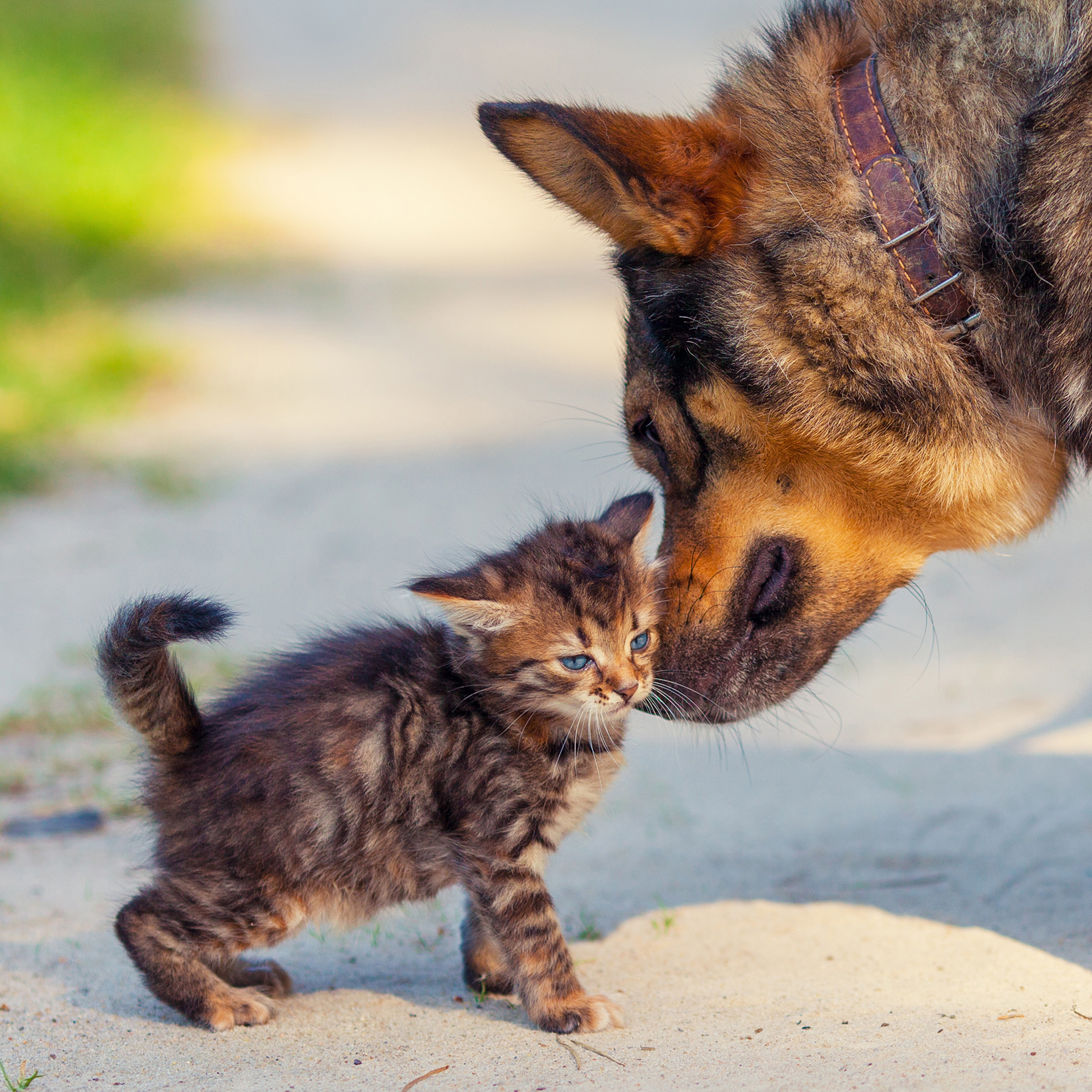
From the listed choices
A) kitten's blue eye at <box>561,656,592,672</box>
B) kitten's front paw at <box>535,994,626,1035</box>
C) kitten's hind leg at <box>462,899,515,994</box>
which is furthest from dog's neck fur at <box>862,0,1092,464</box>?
kitten's hind leg at <box>462,899,515,994</box>

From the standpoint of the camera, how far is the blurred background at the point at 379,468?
5.02 metres

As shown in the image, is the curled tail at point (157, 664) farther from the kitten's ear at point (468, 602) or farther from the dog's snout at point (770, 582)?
the dog's snout at point (770, 582)

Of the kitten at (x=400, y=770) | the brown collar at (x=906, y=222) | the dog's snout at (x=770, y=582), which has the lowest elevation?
the kitten at (x=400, y=770)

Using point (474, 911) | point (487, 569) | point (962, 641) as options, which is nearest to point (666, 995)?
point (474, 911)

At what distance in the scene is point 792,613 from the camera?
12.6 ft

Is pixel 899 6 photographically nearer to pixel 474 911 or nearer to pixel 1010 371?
pixel 1010 371

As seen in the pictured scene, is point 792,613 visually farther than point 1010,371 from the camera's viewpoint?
Yes

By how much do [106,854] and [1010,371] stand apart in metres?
3.32

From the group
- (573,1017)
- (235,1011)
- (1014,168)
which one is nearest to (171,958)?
(235,1011)

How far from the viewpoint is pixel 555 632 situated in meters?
3.65

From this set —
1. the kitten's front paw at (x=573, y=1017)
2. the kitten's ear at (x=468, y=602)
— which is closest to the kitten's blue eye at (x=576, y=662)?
the kitten's ear at (x=468, y=602)

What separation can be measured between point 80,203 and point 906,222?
11904 millimetres

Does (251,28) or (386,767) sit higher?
(251,28)

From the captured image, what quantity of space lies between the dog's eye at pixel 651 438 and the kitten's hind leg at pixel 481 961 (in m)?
1.32
